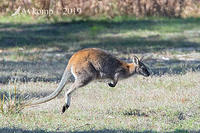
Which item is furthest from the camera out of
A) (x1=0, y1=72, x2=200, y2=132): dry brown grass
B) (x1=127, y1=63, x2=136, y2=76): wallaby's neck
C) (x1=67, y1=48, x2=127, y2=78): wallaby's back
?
(x1=127, y1=63, x2=136, y2=76): wallaby's neck

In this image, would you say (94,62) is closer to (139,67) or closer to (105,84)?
(139,67)

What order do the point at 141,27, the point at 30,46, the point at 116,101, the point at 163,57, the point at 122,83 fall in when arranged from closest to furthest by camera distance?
the point at 116,101, the point at 122,83, the point at 163,57, the point at 30,46, the point at 141,27

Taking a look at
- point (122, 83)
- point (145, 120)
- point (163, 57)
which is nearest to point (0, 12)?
point (163, 57)

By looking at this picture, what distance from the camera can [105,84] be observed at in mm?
10172

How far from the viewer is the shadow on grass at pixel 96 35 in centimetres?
1557

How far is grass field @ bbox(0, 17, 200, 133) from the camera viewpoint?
6965 millimetres

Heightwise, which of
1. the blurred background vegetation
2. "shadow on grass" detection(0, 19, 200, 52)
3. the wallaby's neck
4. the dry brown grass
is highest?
the wallaby's neck

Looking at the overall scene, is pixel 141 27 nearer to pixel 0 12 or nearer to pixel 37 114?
pixel 0 12

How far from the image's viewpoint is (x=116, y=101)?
859 centimetres

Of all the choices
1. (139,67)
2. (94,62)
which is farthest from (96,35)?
(94,62)

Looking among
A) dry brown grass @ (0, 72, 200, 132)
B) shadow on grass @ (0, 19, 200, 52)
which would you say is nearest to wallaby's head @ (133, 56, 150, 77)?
dry brown grass @ (0, 72, 200, 132)

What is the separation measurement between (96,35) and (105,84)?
7.35 metres

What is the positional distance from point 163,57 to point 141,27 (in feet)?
17.0

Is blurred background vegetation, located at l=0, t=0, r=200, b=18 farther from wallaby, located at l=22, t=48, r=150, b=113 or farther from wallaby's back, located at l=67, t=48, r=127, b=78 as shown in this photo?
wallaby's back, located at l=67, t=48, r=127, b=78
